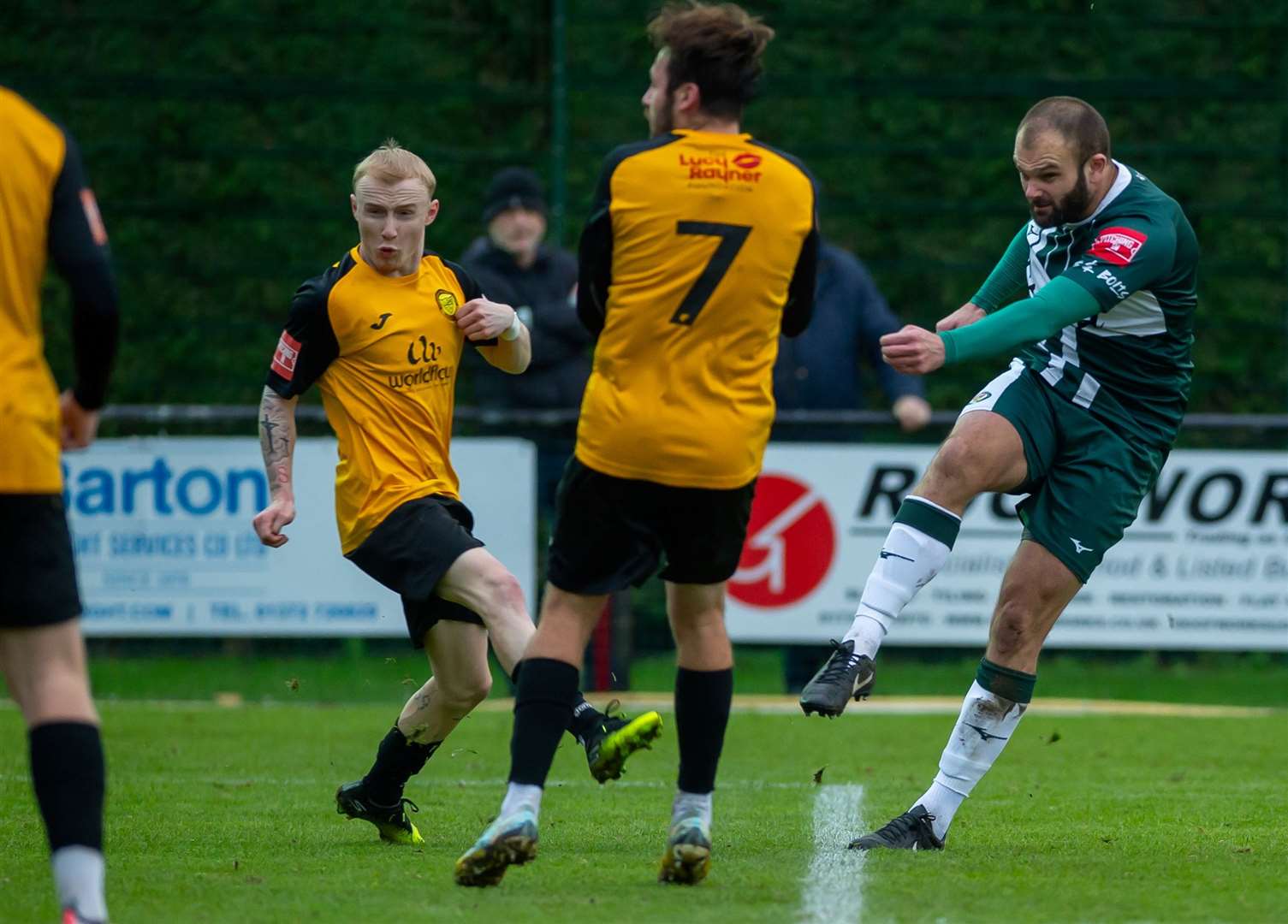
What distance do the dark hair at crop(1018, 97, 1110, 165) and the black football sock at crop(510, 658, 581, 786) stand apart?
7.40ft

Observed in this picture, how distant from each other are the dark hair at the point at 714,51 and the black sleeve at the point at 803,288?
0.38m

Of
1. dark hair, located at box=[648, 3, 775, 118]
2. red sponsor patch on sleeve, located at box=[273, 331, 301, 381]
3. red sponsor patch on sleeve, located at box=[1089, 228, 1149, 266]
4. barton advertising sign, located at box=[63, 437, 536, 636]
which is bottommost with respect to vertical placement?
barton advertising sign, located at box=[63, 437, 536, 636]

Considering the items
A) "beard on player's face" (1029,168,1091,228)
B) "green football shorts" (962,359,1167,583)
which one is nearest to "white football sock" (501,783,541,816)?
"green football shorts" (962,359,1167,583)

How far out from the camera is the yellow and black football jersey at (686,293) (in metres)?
4.75

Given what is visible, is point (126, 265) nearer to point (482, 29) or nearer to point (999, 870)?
point (482, 29)

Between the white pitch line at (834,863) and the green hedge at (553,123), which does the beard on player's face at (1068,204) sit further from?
the green hedge at (553,123)

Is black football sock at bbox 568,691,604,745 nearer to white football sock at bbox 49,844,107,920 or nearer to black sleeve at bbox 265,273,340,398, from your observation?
black sleeve at bbox 265,273,340,398

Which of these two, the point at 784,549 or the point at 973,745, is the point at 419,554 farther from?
the point at 784,549

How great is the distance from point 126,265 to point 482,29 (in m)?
3.01

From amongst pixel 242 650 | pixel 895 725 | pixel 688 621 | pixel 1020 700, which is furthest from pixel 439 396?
pixel 242 650

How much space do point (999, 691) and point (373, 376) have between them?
6.98 ft

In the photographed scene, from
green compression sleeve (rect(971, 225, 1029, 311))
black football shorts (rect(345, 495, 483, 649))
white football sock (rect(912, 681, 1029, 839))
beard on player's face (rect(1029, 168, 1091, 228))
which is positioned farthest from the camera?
green compression sleeve (rect(971, 225, 1029, 311))

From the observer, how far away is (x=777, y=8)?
1403cm

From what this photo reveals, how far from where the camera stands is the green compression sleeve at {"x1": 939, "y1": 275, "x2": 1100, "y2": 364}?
538cm
